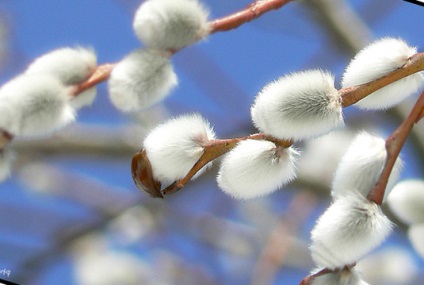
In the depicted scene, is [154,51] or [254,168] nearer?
[254,168]

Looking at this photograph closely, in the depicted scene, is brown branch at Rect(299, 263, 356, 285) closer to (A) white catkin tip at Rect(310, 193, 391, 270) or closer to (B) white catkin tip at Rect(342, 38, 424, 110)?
(A) white catkin tip at Rect(310, 193, 391, 270)

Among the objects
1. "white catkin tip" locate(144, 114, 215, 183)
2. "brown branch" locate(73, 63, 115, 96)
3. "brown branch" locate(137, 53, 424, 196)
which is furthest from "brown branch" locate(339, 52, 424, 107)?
"brown branch" locate(73, 63, 115, 96)

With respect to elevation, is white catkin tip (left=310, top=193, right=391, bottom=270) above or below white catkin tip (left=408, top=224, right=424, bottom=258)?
above

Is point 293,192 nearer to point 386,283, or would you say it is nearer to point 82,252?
point 386,283

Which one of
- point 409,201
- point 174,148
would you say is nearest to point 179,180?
point 174,148

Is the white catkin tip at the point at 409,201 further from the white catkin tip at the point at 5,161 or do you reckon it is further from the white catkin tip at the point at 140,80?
the white catkin tip at the point at 5,161

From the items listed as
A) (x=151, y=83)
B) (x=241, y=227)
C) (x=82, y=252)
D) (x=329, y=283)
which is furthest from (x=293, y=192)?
(x=329, y=283)

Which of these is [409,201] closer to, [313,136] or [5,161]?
[313,136]
